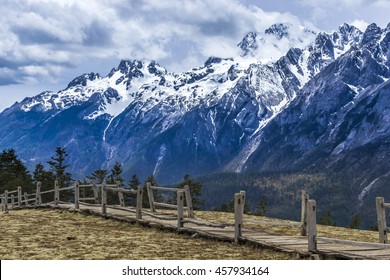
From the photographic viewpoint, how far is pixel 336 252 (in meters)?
18.1

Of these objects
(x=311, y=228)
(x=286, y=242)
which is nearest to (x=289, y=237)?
(x=286, y=242)

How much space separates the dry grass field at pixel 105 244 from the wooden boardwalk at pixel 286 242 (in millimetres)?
345

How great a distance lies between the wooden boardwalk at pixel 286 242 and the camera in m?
18.1

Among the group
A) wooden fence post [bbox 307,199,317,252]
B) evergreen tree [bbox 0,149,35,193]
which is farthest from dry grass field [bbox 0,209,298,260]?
evergreen tree [bbox 0,149,35,193]

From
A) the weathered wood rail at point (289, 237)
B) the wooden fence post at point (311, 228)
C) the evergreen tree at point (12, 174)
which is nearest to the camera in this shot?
the weathered wood rail at point (289, 237)

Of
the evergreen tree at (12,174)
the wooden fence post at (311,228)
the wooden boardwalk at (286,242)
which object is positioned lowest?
Answer: the wooden boardwalk at (286,242)

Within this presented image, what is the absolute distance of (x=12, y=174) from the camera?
108875mm

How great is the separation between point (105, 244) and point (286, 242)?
268 inches

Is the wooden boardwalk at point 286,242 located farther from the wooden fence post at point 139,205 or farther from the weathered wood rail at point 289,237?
the wooden fence post at point 139,205

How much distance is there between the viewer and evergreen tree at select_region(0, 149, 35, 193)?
102562 mm

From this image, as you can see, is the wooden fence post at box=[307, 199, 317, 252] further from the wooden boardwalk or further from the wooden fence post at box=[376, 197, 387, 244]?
the wooden fence post at box=[376, 197, 387, 244]

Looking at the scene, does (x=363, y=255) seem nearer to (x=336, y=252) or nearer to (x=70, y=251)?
(x=336, y=252)

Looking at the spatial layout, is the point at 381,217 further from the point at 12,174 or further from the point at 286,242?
the point at 12,174

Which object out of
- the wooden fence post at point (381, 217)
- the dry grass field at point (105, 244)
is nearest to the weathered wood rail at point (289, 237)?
the wooden fence post at point (381, 217)
